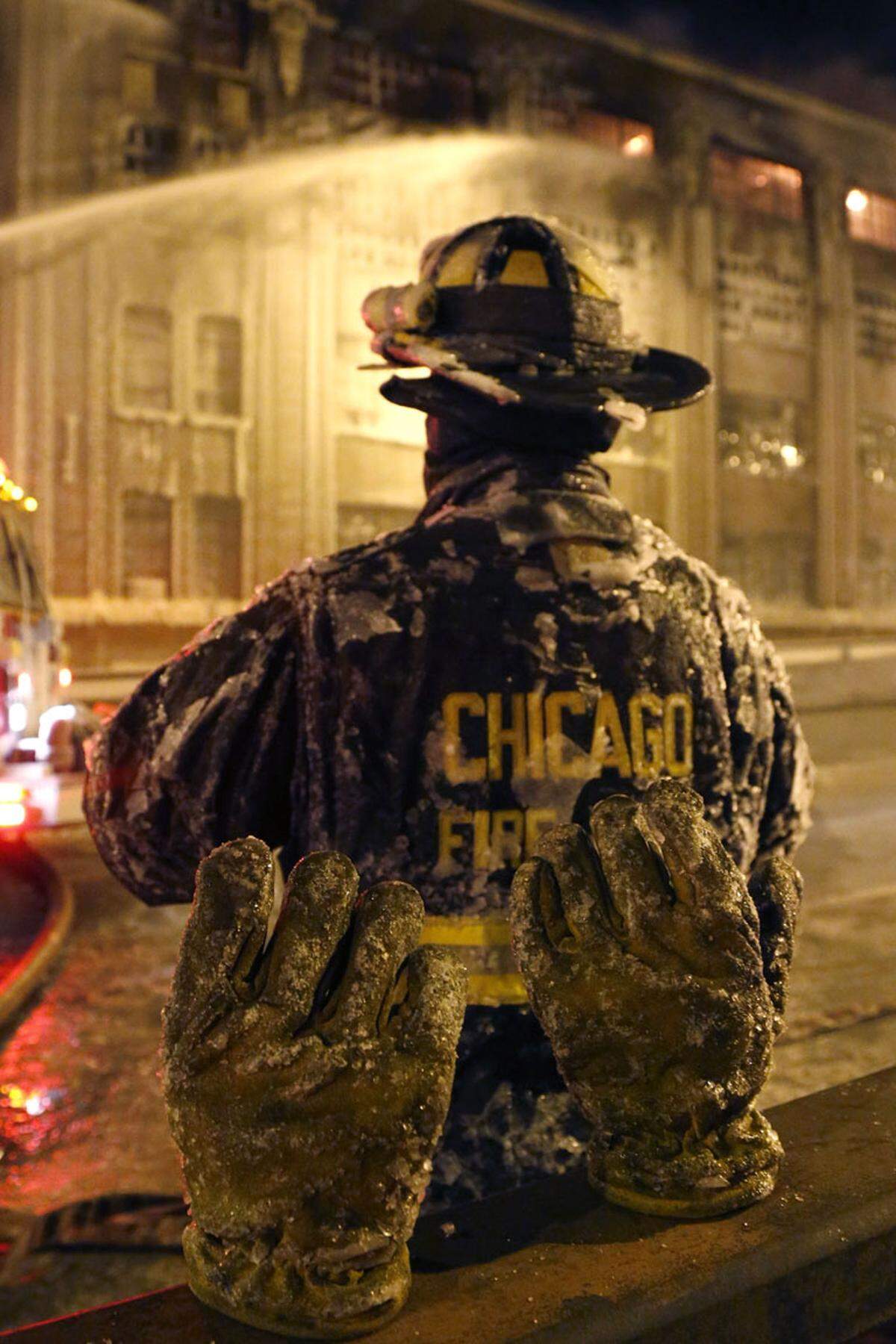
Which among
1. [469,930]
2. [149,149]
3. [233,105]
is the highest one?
[233,105]

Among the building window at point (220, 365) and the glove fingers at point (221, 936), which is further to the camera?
the building window at point (220, 365)

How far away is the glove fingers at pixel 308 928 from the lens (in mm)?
1204

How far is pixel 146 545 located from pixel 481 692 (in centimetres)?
1450

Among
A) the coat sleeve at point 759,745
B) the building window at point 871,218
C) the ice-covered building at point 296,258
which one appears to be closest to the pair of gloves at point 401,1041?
the coat sleeve at point 759,745

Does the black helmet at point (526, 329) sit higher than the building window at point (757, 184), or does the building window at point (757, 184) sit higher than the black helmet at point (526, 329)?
the building window at point (757, 184)

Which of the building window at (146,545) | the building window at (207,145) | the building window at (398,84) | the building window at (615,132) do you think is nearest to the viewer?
the building window at (146,545)

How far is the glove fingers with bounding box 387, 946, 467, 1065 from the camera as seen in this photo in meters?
1.20

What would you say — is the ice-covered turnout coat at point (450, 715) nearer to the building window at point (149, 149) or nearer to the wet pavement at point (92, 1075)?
the wet pavement at point (92, 1075)

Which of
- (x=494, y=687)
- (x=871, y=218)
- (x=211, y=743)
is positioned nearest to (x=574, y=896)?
(x=494, y=687)

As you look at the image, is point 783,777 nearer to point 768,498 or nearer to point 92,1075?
point 92,1075

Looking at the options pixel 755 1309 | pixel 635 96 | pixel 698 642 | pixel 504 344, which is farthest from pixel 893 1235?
pixel 635 96

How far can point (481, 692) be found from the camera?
194 centimetres

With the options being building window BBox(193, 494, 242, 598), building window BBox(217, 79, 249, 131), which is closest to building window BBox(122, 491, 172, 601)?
building window BBox(193, 494, 242, 598)

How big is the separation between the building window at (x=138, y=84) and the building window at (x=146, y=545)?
5712mm
